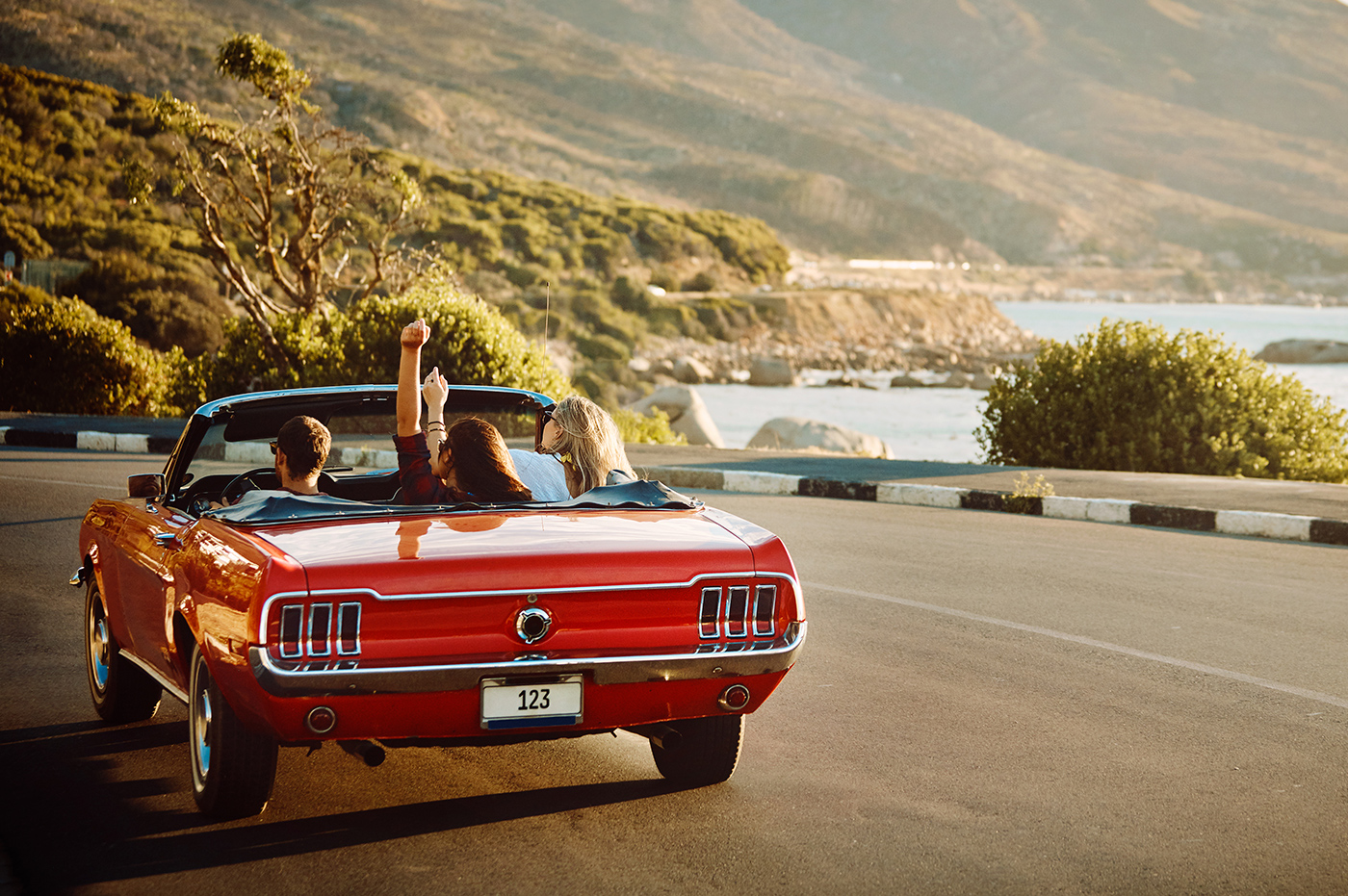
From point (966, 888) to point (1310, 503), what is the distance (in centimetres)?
1067

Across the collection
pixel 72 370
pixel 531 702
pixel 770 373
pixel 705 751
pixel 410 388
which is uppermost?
pixel 770 373

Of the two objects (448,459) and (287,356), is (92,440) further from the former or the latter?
(448,459)

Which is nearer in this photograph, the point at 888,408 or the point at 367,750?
the point at 367,750

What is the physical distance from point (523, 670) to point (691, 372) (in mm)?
58593

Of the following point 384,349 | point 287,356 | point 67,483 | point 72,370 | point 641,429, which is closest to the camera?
point 67,483

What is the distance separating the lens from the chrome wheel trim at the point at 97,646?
18.5ft

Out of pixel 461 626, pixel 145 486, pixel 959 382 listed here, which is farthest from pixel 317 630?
pixel 959 382

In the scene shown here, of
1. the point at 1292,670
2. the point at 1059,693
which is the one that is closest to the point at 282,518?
the point at 1059,693

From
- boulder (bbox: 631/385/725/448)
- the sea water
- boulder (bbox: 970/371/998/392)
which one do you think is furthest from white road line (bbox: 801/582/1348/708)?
boulder (bbox: 970/371/998/392)

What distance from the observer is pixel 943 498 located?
46.6ft

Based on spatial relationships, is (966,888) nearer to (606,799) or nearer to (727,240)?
(606,799)

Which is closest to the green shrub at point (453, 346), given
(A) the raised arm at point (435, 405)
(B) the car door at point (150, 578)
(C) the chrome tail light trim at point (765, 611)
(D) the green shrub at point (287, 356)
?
(D) the green shrub at point (287, 356)

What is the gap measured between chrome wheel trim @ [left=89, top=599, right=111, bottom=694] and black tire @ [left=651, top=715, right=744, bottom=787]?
244cm

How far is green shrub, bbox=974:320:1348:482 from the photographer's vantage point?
17.3 meters
